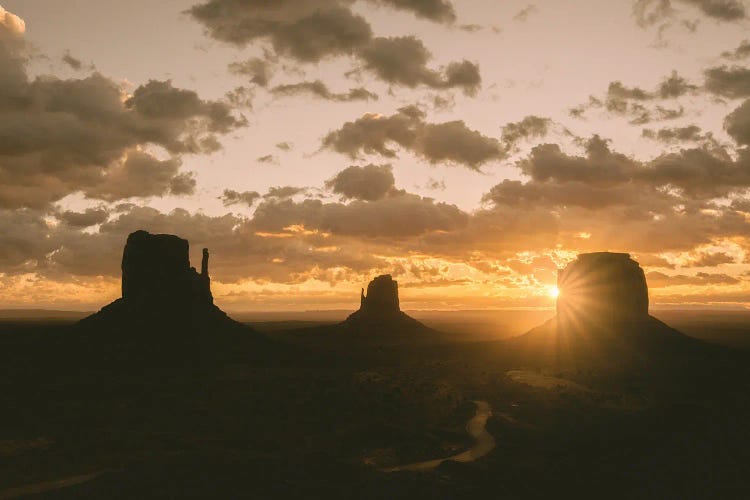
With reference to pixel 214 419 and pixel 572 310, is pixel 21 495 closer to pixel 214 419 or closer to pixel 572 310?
pixel 214 419

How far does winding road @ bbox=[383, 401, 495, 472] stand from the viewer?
47.8 m

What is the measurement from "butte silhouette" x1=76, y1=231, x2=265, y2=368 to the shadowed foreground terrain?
1.76 ft

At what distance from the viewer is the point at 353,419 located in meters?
62.6

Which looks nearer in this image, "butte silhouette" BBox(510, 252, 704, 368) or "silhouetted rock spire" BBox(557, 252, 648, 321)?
"butte silhouette" BBox(510, 252, 704, 368)

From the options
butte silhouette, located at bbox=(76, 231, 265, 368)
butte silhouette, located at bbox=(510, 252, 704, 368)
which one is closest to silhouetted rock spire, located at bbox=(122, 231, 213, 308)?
butte silhouette, located at bbox=(76, 231, 265, 368)

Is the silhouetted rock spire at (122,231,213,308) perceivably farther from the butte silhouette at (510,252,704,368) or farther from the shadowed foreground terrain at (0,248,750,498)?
the butte silhouette at (510,252,704,368)

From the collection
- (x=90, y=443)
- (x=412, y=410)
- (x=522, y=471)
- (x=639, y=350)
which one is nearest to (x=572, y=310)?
(x=639, y=350)

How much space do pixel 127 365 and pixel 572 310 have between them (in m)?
86.9

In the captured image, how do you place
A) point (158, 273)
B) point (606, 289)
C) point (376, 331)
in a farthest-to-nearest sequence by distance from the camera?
point (376, 331)
point (606, 289)
point (158, 273)

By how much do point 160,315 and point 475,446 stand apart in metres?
60.9

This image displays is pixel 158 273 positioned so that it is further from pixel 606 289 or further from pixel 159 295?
pixel 606 289

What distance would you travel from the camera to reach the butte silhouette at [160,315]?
90.5m

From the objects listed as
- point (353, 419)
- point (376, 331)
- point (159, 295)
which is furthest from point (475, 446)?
point (376, 331)

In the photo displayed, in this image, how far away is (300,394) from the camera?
2822 inches
